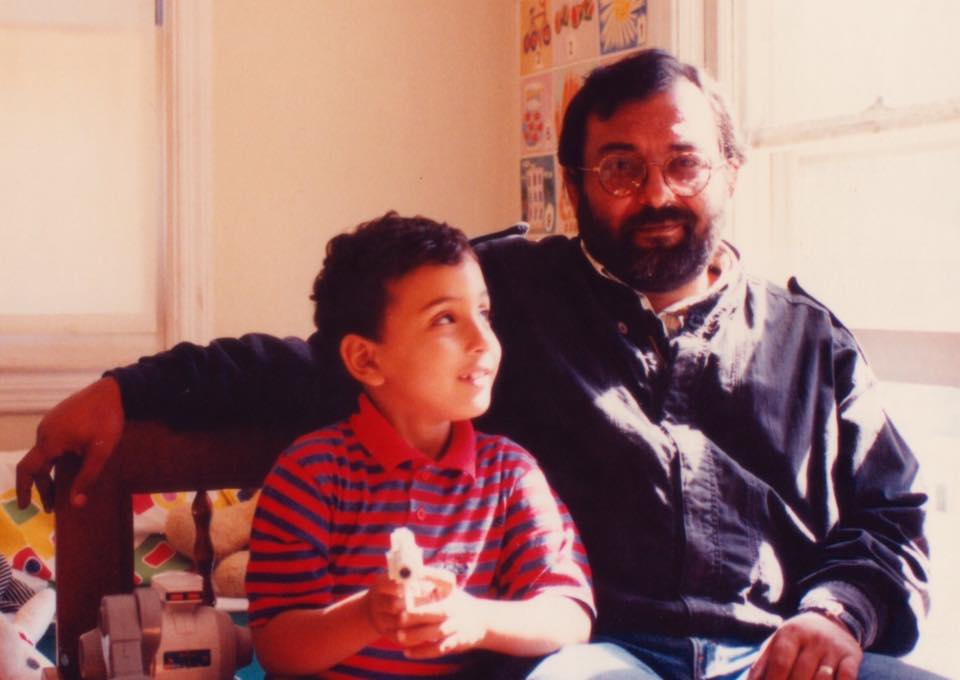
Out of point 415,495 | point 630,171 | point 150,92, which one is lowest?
point 415,495

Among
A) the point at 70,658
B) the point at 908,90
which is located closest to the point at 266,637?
the point at 70,658

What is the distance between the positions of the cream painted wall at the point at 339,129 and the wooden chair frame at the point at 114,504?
4.82 feet

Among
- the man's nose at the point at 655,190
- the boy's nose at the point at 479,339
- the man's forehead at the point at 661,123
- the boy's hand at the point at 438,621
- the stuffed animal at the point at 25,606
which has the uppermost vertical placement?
the man's forehead at the point at 661,123

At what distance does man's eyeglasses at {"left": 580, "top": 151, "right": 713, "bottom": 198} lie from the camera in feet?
5.31

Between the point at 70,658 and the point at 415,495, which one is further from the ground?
the point at 415,495

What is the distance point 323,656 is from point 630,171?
0.82 metres

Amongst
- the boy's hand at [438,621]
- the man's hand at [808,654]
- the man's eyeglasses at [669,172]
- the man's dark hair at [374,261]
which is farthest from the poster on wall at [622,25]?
the boy's hand at [438,621]

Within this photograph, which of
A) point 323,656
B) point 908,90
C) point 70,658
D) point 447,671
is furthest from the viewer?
point 908,90

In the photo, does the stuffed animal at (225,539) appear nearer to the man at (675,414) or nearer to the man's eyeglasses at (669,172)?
the man at (675,414)

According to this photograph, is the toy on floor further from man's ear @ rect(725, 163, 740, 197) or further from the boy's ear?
man's ear @ rect(725, 163, 740, 197)

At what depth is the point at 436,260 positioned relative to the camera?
1346mm

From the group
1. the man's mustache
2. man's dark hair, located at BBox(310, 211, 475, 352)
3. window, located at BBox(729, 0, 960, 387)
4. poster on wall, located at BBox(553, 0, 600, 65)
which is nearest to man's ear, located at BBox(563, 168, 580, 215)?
the man's mustache

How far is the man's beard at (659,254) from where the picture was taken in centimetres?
161

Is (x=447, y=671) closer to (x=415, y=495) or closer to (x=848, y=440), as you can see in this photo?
(x=415, y=495)
